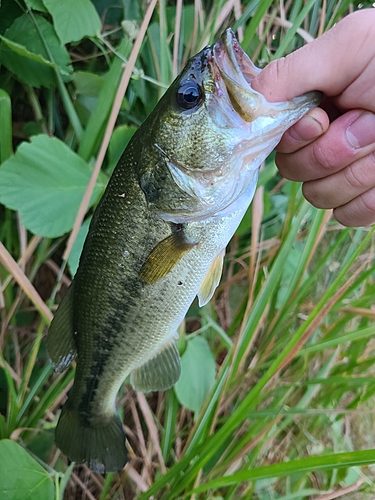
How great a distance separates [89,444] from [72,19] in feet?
3.91

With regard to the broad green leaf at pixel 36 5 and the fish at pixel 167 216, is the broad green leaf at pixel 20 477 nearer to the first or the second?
the fish at pixel 167 216

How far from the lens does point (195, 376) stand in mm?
1324

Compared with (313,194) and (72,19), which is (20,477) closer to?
(313,194)

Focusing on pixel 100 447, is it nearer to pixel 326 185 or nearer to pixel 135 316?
pixel 135 316

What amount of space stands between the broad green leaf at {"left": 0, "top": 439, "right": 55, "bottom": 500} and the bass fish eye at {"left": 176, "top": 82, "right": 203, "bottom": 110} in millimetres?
938

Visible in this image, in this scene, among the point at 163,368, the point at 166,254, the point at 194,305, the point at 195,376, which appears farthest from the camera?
the point at 194,305

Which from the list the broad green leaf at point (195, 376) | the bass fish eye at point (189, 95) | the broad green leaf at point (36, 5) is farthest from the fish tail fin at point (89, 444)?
the broad green leaf at point (36, 5)

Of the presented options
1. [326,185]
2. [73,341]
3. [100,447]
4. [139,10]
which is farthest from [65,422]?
[139,10]

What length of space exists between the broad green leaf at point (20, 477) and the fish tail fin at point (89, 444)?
0.12 m

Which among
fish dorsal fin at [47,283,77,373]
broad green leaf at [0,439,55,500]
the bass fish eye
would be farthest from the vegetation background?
the bass fish eye

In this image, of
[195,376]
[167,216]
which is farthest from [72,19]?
[195,376]

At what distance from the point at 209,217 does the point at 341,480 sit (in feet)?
3.97

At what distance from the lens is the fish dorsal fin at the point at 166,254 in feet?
2.83

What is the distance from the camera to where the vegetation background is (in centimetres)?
108
